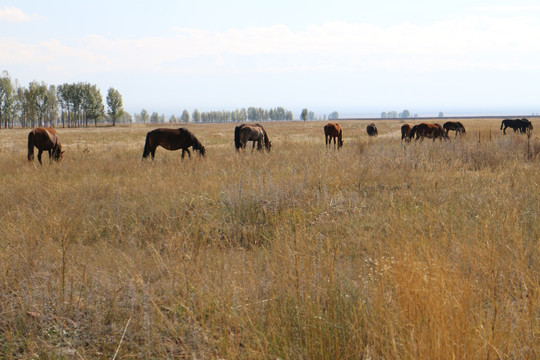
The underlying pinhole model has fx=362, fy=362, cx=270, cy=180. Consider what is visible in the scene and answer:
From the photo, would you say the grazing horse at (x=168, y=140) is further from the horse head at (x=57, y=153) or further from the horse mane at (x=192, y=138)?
the horse head at (x=57, y=153)

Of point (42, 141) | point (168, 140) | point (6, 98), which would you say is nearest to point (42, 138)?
point (42, 141)

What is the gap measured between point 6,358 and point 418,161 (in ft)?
33.9

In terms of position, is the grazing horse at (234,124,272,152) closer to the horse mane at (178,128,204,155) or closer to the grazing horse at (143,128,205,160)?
the horse mane at (178,128,204,155)

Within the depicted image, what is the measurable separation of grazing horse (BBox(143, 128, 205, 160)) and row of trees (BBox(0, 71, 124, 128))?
295 ft

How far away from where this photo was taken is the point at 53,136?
1424 cm

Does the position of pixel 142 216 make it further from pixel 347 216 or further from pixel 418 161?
pixel 418 161

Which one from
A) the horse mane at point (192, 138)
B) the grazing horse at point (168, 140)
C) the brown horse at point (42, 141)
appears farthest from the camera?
the horse mane at point (192, 138)

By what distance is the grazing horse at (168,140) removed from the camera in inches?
579

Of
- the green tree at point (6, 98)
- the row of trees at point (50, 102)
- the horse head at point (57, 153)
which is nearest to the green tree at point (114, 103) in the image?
the row of trees at point (50, 102)

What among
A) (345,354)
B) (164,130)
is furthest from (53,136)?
(345,354)

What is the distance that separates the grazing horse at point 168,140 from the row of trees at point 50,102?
295 ft

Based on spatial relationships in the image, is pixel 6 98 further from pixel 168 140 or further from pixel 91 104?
pixel 168 140

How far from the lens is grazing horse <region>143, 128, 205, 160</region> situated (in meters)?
14.7

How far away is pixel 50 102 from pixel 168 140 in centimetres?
10658
